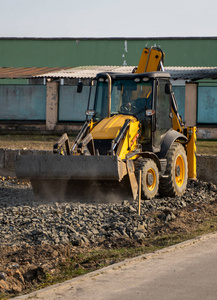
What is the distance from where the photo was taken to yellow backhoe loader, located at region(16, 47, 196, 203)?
524 inches

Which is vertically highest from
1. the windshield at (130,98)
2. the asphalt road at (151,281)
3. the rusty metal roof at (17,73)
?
the rusty metal roof at (17,73)

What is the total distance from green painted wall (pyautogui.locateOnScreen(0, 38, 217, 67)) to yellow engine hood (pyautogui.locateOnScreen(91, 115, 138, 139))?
25.1 metres

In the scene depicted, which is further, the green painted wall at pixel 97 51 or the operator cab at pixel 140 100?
the green painted wall at pixel 97 51

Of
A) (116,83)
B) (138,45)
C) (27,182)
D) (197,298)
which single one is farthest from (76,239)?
(138,45)

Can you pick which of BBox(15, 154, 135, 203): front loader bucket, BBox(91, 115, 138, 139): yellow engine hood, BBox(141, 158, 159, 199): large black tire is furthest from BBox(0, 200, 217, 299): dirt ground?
BBox(91, 115, 138, 139): yellow engine hood

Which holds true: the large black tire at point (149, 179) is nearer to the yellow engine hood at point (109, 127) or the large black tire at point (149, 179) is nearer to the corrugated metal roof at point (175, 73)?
the yellow engine hood at point (109, 127)

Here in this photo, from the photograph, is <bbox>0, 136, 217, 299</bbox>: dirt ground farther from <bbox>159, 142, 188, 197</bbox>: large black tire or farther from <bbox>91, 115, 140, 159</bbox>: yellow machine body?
<bbox>159, 142, 188, 197</bbox>: large black tire

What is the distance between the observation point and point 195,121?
27.0 meters

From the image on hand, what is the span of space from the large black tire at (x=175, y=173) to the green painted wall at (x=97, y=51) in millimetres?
23908

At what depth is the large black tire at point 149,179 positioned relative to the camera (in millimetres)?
13867

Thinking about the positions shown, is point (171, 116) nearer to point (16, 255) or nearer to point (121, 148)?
point (121, 148)

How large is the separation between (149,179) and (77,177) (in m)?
1.84

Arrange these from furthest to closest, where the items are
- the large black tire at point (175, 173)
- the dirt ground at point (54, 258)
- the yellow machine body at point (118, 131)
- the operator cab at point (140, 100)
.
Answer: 1. the large black tire at point (175, 173)
2. the operator cab at point (140, 100)
3. the yellow machine body at point (118, 131)
4. the dirt ground at point (54, 258)

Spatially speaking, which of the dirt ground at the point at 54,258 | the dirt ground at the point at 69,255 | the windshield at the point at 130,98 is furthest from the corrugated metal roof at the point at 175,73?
the dirt ground at the point at 54,258
